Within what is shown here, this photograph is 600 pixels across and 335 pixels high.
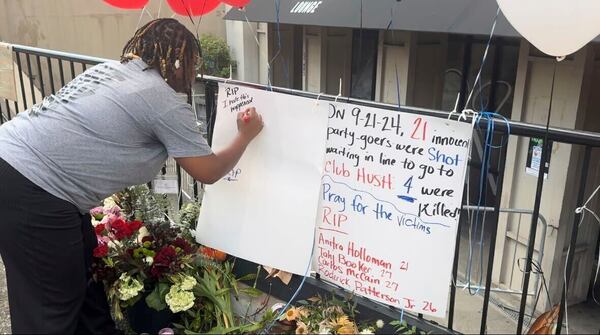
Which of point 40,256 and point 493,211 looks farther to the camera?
point 493,211

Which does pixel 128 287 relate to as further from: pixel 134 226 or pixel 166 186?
pixel 166 186

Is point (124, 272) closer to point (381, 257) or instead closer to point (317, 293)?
point (317, 293)

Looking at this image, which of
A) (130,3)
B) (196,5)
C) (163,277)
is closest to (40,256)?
(163,277)

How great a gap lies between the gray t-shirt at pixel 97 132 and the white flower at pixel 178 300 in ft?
2.16

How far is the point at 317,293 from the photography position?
271cm

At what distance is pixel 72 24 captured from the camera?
45.7 ft

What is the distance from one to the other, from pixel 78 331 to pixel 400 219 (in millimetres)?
1581

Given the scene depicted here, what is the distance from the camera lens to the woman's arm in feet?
7.22

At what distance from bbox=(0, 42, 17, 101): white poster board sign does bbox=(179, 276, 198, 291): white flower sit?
2720mm

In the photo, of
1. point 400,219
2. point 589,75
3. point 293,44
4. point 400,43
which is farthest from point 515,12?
point 293,44

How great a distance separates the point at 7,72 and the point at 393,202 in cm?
353

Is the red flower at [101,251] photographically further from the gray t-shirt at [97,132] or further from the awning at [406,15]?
the awning at [406,15]


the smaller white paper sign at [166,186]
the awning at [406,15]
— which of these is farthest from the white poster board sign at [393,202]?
the awning at [406,15]

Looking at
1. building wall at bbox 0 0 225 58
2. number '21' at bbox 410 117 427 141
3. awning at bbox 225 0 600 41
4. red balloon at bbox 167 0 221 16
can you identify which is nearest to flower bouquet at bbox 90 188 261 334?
number '21' at bbox 410 117 427 141
